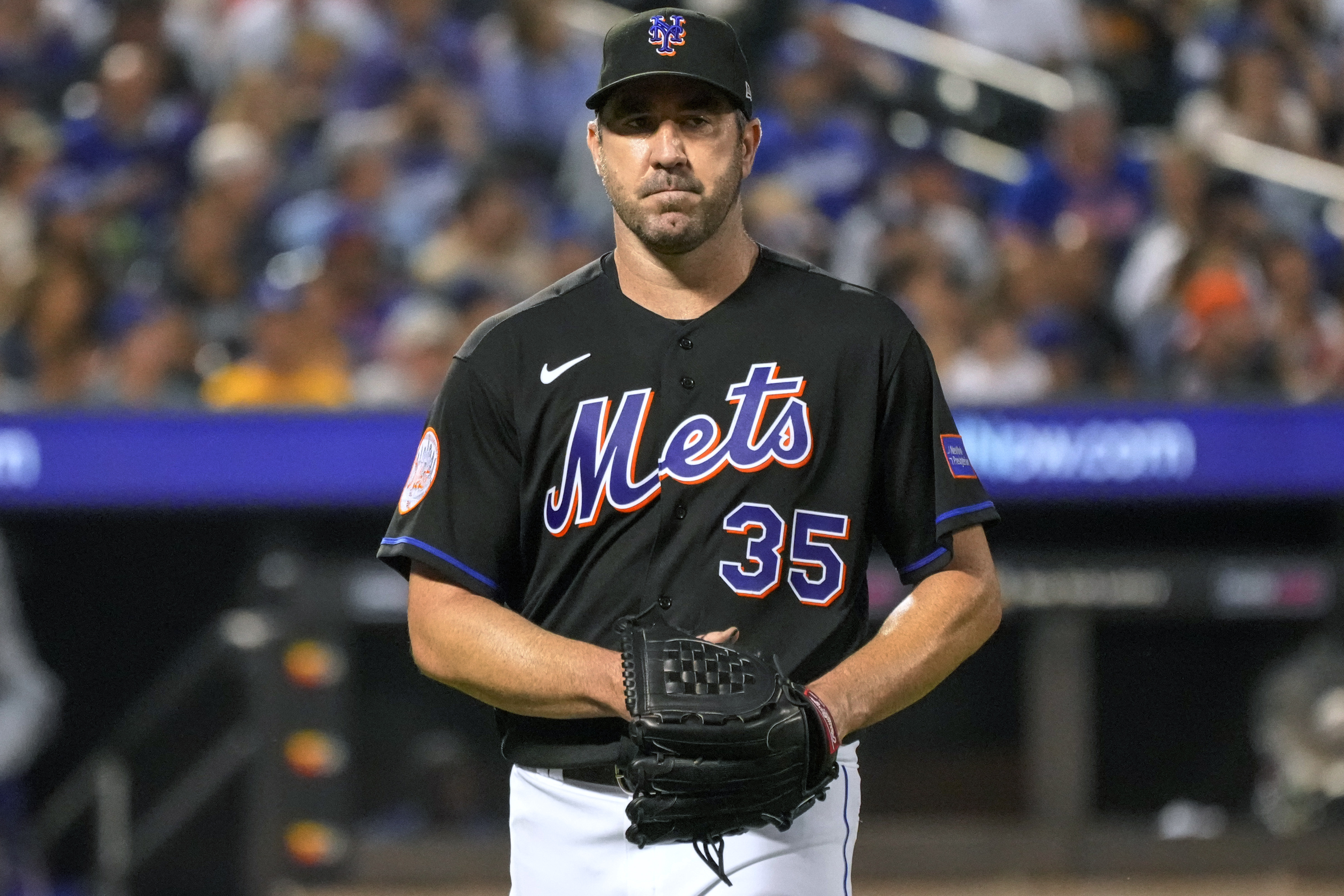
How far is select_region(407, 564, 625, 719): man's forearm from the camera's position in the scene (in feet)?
7.13

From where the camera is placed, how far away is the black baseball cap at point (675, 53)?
2250 millimetres

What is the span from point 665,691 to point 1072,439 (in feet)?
12.2

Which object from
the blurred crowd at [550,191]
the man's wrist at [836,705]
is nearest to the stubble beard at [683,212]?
the man's wrist at [836,705]

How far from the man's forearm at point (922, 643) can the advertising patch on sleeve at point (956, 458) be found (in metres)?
0.07

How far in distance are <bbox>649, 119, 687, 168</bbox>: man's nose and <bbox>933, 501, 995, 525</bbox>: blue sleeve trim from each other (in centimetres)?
56

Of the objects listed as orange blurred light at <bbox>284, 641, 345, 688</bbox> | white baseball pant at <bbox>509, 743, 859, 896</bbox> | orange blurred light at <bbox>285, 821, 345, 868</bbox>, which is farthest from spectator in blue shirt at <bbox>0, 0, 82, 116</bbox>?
white baseball pant at <bbox>509, 743, 859, 896</bbox>

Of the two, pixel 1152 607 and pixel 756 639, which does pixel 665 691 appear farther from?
pixel 1152 607

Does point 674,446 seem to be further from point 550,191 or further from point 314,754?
point 550,191

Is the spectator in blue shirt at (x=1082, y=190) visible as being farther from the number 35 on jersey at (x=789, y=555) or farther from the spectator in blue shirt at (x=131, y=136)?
the number 35 on jersey at (x=789, y=555)

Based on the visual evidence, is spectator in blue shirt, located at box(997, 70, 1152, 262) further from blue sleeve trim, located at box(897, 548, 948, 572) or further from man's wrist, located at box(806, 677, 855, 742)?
man's wrist, located at box(806, 677, 855, 742)

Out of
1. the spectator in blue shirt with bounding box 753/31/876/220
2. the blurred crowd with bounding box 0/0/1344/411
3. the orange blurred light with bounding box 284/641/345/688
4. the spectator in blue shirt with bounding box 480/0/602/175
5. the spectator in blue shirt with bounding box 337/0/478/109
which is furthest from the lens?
the spectator in blue shirt with bounding box 337/0/478/109

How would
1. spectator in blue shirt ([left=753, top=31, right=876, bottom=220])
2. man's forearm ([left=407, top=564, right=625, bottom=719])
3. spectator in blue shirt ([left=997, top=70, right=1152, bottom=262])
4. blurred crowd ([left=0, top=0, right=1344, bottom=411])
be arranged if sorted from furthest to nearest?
spectator in blue shirt ([left=753, top=31, right=876, bottom=220]) → spectator in blue shirt ([left=997, top=70, right=1152, bottom=262]) → blurred crowd ([left=0, top=0, right=1344, bottom=411]) → man's forearm ([left=407, top=564, right=625, bottom=719])

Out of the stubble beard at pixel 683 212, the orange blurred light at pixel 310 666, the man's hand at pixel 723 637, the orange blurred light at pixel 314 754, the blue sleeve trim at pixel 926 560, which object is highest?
the stubble beard at pixel 683 212

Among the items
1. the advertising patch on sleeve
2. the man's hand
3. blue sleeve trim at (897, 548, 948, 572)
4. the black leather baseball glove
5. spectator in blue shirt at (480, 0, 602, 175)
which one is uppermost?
spectator in blue shirt at (480, 0, 602, 175)
